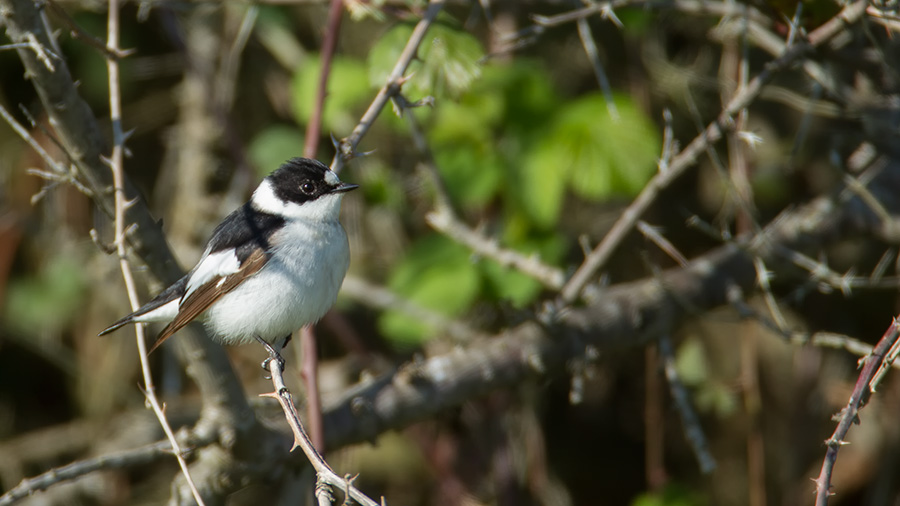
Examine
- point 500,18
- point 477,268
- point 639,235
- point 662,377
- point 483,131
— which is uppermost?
point 500,18

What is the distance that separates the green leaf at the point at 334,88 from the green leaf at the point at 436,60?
67 centimetres

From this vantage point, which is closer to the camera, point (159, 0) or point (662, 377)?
point (159, 0)

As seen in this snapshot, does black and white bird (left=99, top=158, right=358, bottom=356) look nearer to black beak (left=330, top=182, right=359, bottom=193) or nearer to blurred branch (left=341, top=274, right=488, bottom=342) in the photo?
black beak (left=330, top=182, right=359, bottom=193)

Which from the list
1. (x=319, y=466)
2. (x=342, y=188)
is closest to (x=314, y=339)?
(x=342, y=188)

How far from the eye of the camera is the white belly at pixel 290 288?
314cm

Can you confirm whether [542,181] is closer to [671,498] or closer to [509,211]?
[509,211]

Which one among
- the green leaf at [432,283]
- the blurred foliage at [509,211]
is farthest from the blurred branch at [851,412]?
the green leaf at [432,283]

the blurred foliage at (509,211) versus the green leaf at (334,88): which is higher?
the green leaf at (334,88)

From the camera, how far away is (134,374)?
235 inches

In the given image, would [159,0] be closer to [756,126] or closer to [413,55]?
[413,55]

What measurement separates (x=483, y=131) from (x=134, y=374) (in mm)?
3312

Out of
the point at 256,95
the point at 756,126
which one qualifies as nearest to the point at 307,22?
the point at 256,95

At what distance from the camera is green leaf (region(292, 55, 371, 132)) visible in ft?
13.4

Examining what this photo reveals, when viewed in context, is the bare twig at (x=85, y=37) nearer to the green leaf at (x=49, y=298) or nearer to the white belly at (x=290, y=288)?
the white belly at (x=290, y=288)
